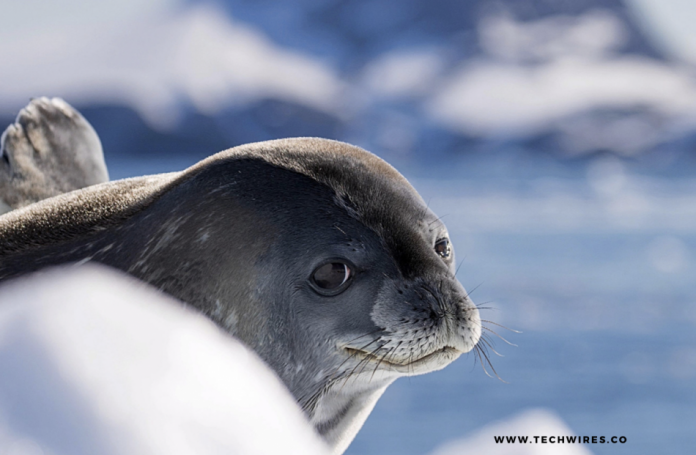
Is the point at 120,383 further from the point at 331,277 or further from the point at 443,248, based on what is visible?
the point at 443,248

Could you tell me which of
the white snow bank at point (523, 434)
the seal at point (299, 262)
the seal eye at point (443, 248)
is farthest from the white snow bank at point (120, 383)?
the white snow bank at point (523, 434)

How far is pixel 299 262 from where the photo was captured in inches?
81.4

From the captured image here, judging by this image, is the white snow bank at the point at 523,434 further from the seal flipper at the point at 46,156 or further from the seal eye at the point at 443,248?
the seal flipper at the point at 46,156

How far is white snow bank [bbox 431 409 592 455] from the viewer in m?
2.77

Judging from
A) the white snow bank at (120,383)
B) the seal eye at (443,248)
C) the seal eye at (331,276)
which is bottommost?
the white snow bank at (120,383)

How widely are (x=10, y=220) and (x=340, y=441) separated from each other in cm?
124

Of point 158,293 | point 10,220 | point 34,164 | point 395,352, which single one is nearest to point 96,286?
point 158,293

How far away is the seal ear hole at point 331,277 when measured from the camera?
6.82ft

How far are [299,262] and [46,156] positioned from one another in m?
1.78

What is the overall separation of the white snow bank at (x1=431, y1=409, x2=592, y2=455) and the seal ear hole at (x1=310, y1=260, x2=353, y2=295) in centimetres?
117

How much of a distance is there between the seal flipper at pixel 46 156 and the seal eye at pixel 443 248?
173 cm

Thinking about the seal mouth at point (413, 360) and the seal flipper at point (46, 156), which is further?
the seal flipper at point (46, 156)

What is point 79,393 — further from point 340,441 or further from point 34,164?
point 34,164

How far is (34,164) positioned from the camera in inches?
129
